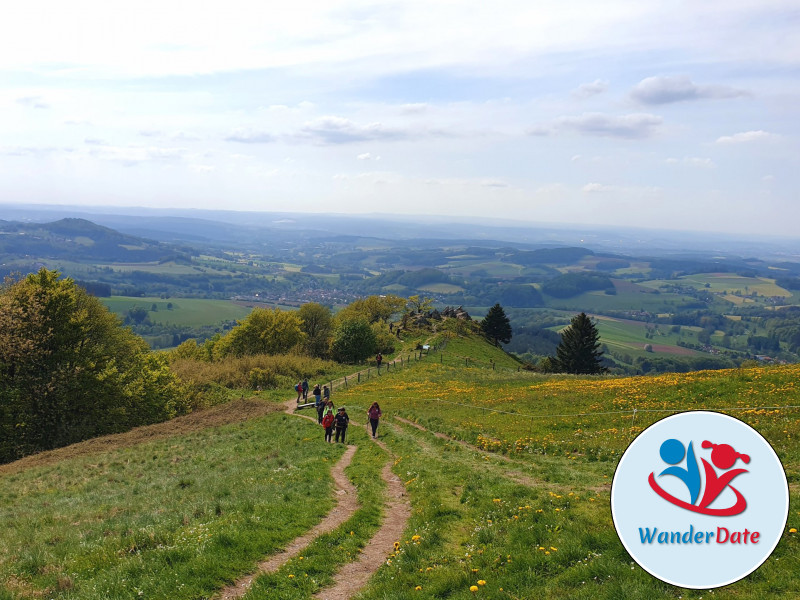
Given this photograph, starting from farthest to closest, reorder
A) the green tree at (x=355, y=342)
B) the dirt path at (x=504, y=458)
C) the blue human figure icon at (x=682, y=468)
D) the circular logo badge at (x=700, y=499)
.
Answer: the green tree at (x=355, y=342)
the dirt path at (x=504, y=458)
the blue human figure icon at (x=682, y=468)
the circular logo badge at (x=700, y=499)

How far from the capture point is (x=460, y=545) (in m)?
11.3

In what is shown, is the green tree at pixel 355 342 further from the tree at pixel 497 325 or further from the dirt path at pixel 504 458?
the dirt path at pixel 504 458

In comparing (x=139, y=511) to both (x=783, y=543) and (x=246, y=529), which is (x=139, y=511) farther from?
(x=783, y=543)

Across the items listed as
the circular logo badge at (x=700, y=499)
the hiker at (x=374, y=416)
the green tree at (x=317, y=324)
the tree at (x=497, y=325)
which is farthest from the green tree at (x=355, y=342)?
the circular logo badge at (x=700, y=499)

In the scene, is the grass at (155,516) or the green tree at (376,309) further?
the green tree at (376,309)

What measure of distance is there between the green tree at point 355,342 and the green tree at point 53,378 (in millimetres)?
34369

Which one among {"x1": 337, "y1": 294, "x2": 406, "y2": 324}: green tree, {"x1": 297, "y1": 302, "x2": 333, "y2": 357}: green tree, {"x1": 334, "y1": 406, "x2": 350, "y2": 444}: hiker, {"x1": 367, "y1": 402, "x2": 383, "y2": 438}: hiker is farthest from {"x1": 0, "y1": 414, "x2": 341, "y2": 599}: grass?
{"x1": 337, "y1": 294, "x2": 406, "y2": 324}: green tree

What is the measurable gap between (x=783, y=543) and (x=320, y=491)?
12.6 m

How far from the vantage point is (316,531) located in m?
12.8

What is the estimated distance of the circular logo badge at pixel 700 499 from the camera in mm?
6312

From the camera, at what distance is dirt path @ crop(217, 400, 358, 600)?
950cm

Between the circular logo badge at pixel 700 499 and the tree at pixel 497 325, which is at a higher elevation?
the circular logo badge at pixel 700 499

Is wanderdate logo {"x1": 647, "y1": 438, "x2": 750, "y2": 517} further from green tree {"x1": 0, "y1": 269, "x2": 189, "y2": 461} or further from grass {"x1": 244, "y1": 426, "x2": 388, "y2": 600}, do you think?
green tree {"x1": 0, "y1": 269, "x2": 189, "y2": 461}

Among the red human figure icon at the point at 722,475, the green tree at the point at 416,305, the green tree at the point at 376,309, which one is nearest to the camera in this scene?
the red human figure icon at the point at 722,475
